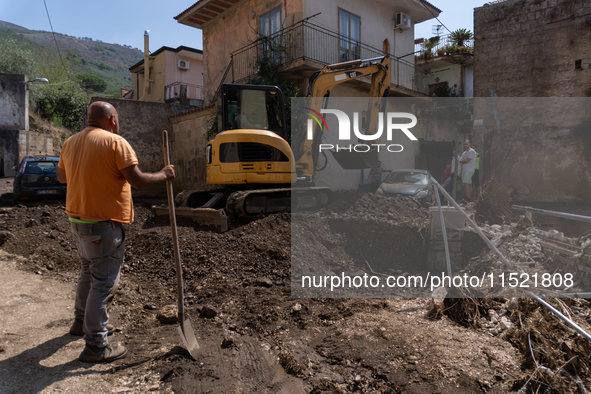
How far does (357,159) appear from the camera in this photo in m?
9.14

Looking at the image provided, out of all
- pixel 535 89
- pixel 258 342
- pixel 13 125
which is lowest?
pixel 258 342

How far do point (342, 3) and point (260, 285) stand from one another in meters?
12.9

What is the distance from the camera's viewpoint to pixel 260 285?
16.1 ft

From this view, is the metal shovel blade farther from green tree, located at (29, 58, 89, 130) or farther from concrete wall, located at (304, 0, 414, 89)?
green tree, located at (29, 58, 89, 130)

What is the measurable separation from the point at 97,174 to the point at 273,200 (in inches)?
195

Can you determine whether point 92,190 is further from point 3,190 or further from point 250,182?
point 3,190

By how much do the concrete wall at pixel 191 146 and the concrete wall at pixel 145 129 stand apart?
1.69 feet

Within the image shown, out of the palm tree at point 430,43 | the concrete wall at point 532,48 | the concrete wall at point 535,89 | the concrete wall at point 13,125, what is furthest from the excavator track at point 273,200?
the palm tree at point 430,43

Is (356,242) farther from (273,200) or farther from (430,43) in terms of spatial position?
(430,43)

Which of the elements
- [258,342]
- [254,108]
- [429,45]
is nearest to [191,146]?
[254,108]

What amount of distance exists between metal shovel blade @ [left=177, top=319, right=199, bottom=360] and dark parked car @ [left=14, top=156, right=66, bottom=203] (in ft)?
30.6

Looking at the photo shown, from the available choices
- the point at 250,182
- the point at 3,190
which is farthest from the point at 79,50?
the point at 250,182

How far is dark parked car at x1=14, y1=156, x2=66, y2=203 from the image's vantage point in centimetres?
1059

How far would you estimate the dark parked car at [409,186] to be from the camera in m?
10.7
